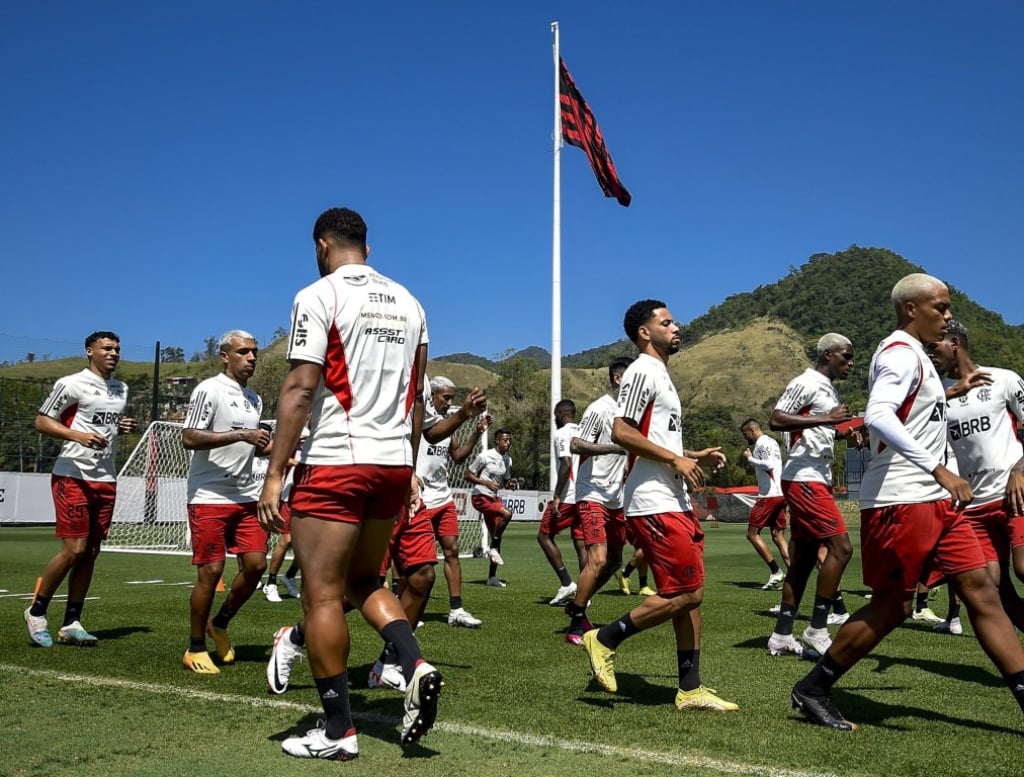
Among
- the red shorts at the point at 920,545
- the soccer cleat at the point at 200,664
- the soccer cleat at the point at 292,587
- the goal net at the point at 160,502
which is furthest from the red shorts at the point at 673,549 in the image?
the goal net at the point at 160,502

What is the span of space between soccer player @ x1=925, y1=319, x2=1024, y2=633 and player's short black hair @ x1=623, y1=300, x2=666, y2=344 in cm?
197

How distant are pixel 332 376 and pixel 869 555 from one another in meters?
2.70

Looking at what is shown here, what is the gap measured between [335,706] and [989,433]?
4657mm

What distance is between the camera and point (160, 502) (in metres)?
23.6

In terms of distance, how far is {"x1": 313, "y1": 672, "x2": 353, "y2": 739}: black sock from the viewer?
403 centimetres

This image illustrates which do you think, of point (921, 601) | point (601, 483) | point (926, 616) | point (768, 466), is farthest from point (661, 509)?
point (768, 466)

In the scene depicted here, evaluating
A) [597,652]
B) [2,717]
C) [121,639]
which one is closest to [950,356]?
[597,652]

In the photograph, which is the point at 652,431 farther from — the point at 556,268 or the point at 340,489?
the point at 556,268

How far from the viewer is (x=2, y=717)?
4.73 meters

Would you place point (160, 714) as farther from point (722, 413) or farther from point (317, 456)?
point (722, 413)

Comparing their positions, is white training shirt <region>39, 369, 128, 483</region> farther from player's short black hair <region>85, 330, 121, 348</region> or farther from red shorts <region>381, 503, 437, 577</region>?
red shorts <region>381, 503, 437, 577</region>

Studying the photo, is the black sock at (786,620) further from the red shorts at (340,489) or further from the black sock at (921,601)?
the red shorts at (340,489)

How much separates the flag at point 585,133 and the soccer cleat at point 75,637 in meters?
20.3

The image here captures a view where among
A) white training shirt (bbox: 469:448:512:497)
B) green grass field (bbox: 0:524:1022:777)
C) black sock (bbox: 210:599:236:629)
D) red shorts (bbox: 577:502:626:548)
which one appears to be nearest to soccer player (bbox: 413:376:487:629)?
green grass field (bbox: 0:524:1022:777)
